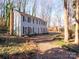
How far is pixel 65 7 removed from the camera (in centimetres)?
3044

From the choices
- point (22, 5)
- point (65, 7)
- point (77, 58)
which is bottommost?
point (77, 58)

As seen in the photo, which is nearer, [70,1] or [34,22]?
[70,1]

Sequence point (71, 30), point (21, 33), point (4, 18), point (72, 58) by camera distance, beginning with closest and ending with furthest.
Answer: point (72, 58), point (71, 30), point (21, 33), point (4, 18)

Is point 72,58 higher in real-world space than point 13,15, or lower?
lower

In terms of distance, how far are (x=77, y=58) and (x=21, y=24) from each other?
28.8 metres

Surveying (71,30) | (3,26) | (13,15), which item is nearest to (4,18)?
(3,26)

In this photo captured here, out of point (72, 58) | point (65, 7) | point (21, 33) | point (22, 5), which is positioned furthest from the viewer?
point (22, 5)

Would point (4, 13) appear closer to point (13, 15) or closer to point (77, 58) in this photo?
point (13, 15)

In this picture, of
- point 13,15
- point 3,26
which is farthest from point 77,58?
point 3,26

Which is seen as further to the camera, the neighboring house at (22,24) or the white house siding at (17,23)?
the neighboring house at (22,24)

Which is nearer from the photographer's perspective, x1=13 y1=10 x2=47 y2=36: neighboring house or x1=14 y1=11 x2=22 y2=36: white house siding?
x1=14 y1=11 x2=22 y2=36: white house siding

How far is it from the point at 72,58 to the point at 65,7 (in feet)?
48.9

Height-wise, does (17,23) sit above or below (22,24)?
above

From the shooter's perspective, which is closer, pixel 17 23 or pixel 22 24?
pixel 22 24
